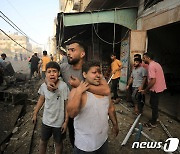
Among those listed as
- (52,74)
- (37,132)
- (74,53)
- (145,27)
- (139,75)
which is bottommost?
(37,132)

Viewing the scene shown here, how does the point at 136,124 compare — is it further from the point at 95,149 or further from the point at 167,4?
the point at 167,4

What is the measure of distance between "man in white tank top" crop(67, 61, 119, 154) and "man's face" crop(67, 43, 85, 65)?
71 cm

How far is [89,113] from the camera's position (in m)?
2.03

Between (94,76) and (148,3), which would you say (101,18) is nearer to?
(148,3)

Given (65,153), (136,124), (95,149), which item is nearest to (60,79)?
(95,149)

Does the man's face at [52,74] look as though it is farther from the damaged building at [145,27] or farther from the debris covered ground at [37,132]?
the damaged building at [145,27]

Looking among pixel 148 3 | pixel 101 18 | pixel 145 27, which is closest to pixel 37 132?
pixel 101 18

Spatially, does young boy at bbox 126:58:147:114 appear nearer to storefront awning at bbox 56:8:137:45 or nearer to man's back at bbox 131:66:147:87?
man's back at bbox 131:66:147:87

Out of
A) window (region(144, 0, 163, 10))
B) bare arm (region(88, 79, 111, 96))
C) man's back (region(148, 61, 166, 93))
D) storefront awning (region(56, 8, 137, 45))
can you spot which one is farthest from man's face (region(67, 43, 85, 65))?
window (region(144, 0, 163, 10))

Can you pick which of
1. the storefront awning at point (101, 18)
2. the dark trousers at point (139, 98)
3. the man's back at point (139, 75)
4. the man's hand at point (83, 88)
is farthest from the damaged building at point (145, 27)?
Answer: the man's hand at point (83, 88)

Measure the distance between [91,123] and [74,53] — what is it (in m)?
1.18

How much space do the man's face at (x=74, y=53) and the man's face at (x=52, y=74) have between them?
0.26 m

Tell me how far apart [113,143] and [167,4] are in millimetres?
4432

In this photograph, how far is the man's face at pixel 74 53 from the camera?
9.22 ft
